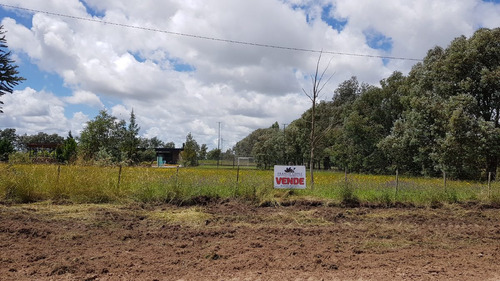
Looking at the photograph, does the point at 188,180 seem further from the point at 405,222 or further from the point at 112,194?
the point at 405,222

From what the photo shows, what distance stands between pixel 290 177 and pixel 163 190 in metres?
5.13

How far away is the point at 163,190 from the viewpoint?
13820 mm

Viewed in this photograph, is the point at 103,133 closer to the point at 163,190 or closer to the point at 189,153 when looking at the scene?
the point at 189,153

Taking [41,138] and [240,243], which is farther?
[41,138]

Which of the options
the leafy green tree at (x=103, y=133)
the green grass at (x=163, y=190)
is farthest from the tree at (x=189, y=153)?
the green grass at (x=163, y=190)

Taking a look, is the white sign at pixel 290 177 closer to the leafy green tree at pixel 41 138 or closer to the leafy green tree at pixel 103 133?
the leafy green tree at pixel 103 133

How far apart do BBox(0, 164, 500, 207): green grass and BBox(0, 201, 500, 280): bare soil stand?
113 cm

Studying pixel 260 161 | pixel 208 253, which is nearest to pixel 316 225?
pixel 208 253

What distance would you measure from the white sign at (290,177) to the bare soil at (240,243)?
2488 mm

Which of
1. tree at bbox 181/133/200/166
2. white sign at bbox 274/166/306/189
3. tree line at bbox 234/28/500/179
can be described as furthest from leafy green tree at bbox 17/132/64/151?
white sign at bbox 274/166/306/189

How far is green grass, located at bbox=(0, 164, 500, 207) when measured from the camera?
43.7ft

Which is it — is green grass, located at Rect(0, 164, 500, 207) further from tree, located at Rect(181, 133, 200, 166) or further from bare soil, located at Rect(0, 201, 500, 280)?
tree, located at Rect(181, 133, 200, 166)

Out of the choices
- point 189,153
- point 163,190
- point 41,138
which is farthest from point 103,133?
point 41,138

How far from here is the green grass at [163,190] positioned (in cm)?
1330
